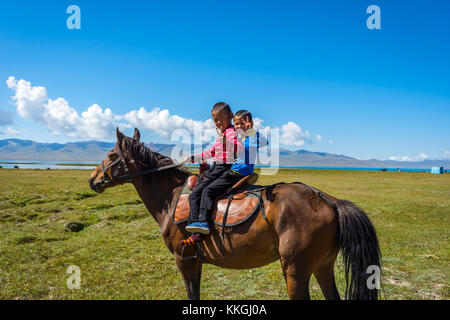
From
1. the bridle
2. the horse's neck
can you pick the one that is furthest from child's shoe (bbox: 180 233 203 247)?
the bridle

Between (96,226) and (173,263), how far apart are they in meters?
6.35

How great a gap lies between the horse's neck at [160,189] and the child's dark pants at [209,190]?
675mm

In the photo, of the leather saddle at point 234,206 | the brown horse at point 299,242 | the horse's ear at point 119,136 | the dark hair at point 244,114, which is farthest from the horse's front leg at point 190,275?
the dark hair at point 244,114

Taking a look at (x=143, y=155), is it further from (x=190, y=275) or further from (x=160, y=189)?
(x=190, y=275)

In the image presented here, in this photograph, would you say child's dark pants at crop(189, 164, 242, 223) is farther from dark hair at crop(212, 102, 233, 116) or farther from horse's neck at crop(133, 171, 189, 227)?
dark hair at crop(212, 102, 233, 116)

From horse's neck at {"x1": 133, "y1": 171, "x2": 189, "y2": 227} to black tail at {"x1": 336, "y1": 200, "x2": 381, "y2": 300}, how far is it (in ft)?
9.23

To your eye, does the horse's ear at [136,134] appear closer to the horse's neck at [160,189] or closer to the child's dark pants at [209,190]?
the horse's neck at [160,189]

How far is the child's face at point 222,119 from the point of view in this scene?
4.46 metres

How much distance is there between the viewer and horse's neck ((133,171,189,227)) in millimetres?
4926

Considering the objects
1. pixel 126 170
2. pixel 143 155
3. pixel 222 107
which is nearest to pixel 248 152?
pixel 222 107
